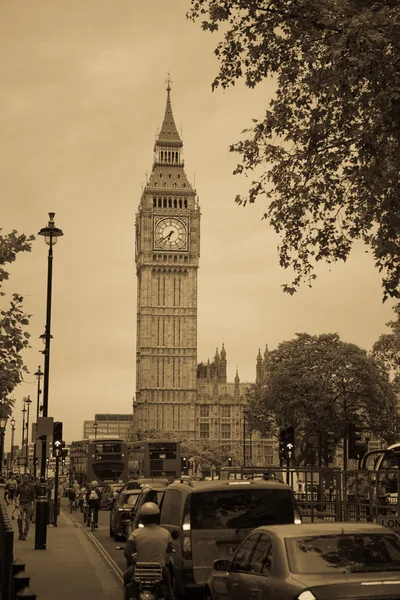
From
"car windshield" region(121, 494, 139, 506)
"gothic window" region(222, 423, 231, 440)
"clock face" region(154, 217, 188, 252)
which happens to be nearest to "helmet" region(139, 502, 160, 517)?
"car windshield" region(121, 494, 139, 506)

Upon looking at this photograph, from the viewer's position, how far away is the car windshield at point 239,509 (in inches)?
553

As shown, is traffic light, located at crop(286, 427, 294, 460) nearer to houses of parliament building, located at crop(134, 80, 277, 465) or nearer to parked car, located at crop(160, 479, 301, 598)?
parked car, located at crop(160, 479, 301, 598)

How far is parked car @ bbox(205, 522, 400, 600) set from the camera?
8.78 m

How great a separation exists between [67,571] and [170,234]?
143640mm

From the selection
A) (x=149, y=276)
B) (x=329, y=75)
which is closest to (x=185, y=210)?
(x=149, y=276)

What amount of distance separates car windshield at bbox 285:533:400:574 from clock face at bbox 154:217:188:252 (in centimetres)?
15363

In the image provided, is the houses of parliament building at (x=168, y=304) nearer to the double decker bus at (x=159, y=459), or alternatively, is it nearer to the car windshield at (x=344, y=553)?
the double decker bus at (x=159, y=459)

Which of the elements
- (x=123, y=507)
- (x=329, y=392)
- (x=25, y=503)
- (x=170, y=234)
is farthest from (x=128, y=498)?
(x=170, y=234)

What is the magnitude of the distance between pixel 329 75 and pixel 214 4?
265 cm

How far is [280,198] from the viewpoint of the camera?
17547 millimetres

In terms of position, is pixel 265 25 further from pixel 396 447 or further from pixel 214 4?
pixel 396 447

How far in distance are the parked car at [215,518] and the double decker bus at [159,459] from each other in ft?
139

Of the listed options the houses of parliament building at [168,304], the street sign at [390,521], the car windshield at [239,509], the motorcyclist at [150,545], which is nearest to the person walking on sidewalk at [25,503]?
the street sign at [390,521]

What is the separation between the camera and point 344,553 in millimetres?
9469
